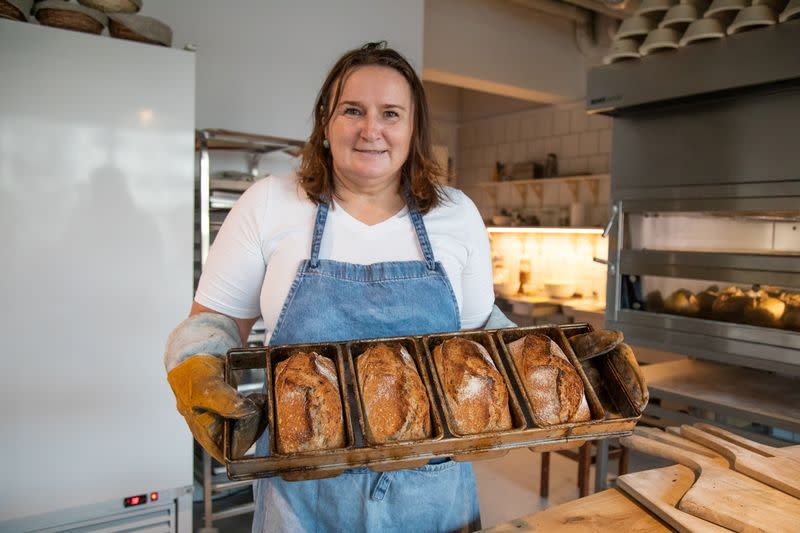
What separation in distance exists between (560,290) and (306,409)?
205 inches

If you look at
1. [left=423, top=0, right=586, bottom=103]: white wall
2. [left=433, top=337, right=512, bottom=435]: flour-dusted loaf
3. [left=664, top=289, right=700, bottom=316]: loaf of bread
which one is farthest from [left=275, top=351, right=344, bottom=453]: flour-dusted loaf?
[left=423, top=0, right=586, bottom=103]: white wall

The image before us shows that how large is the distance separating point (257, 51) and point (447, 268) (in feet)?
A: 8.57

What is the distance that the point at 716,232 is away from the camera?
2.61 meters

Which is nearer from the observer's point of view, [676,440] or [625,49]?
[676,440]

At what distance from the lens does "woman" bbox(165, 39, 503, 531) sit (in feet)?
4.33

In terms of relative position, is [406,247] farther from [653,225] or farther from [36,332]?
[653,225]

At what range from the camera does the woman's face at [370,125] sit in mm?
1334

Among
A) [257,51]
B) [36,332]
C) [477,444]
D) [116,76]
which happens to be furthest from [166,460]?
[257,51]

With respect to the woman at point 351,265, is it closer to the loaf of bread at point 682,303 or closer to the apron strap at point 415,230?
the apron strap at point 415,230

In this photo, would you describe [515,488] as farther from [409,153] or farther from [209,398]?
[209,398]

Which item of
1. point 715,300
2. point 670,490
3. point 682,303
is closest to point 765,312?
point 715,300

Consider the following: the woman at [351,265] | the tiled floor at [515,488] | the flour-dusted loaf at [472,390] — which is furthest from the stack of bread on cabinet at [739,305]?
the flour-dusted loaf at [472,390]

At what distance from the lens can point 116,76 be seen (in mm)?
2385

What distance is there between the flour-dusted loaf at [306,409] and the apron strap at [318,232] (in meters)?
0.30
